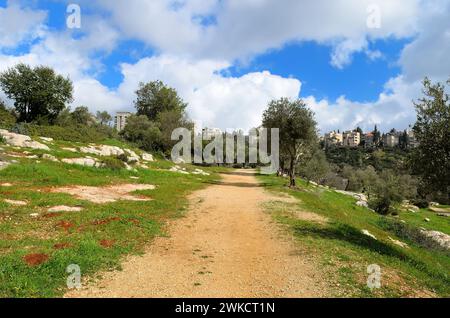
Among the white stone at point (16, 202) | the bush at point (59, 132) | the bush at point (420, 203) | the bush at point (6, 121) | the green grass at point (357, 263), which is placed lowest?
the bush at point (420, 203)

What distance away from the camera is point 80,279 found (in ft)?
33.4

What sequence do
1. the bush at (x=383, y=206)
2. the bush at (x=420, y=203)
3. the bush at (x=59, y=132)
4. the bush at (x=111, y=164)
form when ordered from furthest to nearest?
1. the bush at (x=420, y=203)
2. the bush at (x=383, y=206)
3. the bush at (x=59, y=132)
4. the bush at (x=111, y=164)

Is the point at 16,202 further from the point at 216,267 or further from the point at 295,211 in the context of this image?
the point at 295,211

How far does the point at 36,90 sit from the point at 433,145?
6982 centimetres

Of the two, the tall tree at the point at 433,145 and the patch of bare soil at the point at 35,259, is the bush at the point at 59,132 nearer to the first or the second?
the patch of bare soil at the point at 35,259

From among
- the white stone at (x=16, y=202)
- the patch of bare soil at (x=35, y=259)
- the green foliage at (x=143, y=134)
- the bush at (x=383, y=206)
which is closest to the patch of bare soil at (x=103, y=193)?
the white stone at (x=16, y=202)

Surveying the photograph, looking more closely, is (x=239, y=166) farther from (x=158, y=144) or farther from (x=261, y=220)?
(x=261, y=220)

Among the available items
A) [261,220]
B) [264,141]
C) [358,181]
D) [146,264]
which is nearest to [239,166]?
[358,181]

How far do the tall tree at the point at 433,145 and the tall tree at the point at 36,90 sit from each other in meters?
66.8

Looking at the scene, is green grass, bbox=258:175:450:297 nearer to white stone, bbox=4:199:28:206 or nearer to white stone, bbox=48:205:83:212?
white stone, bbox=48:205:83:212

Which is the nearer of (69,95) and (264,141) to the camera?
(264,141)

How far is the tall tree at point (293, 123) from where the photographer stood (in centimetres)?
4122
